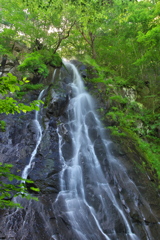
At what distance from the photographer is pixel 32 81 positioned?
12.8m

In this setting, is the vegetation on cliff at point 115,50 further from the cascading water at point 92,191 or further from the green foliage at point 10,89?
the green foliage at point 10,89

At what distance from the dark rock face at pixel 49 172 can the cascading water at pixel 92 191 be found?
0.04 metres

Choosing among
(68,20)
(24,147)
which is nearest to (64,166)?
(24,147)

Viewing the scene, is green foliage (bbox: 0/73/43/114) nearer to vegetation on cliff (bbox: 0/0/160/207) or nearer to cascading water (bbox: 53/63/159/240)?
cascading water (bbox: 53/63/159/240)

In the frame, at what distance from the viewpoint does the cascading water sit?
507 centimetres

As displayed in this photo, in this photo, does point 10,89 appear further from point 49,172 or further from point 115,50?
point 115,50

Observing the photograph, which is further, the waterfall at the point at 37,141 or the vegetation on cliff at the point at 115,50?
the vegetation on cliff at the point at 115,50

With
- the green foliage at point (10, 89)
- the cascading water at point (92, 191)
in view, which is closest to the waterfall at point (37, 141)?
the cascading water at point (92, 191)

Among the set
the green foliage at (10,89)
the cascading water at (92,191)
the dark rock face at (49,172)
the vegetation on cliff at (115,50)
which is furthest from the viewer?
the vegetation on cliff at (115,50)

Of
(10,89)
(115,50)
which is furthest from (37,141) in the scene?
(115,50)

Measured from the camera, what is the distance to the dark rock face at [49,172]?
14.9ft

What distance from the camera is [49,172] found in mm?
6391

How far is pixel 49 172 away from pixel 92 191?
1786mm

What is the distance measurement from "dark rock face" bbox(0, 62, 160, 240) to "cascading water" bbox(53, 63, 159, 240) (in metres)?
0.04
